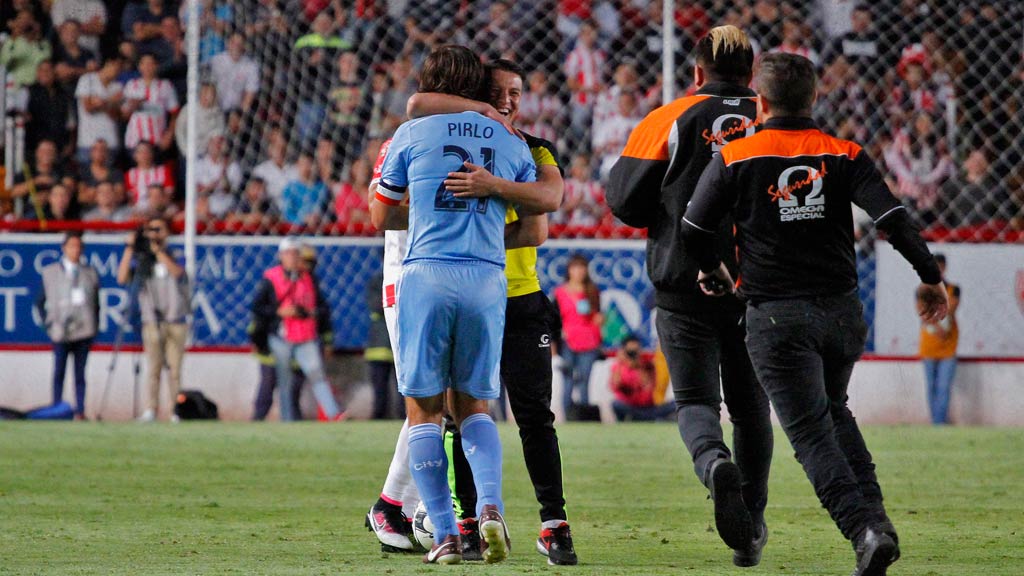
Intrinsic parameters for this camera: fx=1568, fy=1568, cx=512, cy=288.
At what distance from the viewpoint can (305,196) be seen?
1639 cm

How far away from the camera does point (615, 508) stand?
8.01 metres

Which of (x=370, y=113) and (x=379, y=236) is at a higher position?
(x=370, y=113)

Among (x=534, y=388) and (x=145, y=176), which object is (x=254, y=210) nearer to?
(x=145, y=176)

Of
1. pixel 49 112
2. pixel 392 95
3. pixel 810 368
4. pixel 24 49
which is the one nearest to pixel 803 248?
pixel 810 368

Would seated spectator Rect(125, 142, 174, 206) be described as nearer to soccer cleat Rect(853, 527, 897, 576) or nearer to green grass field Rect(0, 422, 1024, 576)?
green grass field Rect(0, 422, 1024, 576)

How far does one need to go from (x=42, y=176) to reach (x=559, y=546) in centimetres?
1223

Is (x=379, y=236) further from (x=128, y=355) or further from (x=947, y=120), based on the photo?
(x=947, y=120)

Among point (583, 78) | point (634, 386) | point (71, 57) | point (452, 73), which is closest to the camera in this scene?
point (452, 73)

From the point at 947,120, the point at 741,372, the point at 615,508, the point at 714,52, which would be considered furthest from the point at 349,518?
the point at 947,120

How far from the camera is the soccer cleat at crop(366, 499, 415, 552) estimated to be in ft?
20.3

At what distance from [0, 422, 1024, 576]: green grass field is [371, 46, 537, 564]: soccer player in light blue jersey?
0.90 feet

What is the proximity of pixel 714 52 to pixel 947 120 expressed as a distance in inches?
418

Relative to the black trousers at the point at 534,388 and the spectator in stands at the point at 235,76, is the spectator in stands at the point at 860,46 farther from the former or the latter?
the black trousers at the point at 534,388

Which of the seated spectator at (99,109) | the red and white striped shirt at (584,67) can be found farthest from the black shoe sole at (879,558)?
the seated spectator at (99,109)
